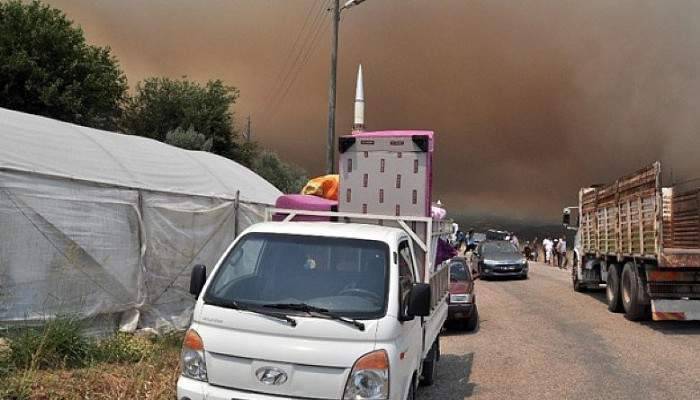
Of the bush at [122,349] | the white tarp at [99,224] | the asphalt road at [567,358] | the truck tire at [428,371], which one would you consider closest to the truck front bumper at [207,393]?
the bush at [122,349]

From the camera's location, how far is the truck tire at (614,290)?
1577 cm

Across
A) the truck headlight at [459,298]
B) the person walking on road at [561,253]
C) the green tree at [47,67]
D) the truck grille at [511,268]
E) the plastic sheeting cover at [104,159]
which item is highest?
the green tree at [47,67]

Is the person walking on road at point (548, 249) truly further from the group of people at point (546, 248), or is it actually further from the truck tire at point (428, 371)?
the truck tire at point (428, 371)

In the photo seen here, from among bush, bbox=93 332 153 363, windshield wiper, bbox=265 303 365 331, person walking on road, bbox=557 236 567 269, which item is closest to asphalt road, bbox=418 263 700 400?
windshield wiper, bbox=265 303 365 331

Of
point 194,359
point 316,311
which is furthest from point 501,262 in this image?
point 194,359

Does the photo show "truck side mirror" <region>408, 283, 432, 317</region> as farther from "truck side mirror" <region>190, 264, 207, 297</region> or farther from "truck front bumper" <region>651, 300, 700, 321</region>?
"truck front bumper" <region>651, 300, 700, 321</region>

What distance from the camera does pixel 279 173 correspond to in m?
42.2

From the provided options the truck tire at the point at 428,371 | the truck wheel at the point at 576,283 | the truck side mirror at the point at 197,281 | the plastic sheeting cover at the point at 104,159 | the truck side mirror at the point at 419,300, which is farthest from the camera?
the truck wheel at the point at 576,283

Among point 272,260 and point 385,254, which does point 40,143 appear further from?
point 385,254

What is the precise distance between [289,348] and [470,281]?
28.9ft

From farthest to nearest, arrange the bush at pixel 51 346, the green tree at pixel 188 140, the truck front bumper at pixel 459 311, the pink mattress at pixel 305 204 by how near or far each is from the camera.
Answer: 1. the green tree at pixel 188 140
2. the truck front bumper at pixel 459 311
3. the pink mattress at pixel 305 204
4. the bush at pixel 51 346

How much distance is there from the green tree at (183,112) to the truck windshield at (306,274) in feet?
99.7

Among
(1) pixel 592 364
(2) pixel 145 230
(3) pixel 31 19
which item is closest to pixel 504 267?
(1) pixel 592 364

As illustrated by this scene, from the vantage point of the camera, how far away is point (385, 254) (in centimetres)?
546
